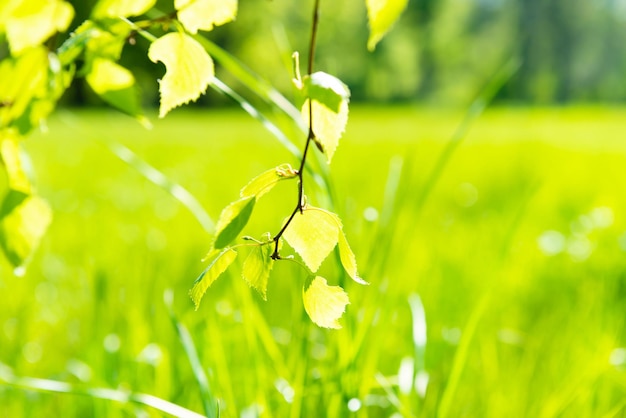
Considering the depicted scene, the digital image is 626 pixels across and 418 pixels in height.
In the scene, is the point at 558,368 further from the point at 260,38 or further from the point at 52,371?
the point at 260,38

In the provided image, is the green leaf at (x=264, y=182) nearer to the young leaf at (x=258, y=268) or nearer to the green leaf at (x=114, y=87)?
the young leaf at (x=258, y=268)

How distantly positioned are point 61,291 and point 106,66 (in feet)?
5.55

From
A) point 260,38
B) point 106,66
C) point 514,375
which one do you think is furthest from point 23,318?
point 260,38

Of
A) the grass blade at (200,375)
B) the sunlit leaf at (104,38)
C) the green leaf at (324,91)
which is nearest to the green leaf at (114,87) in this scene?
the sunlit leaf at (104,38)

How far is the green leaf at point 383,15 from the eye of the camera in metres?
0.44

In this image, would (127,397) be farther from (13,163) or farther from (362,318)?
(13,163)

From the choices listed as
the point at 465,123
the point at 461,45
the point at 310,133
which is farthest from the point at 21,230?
the point at 461,45

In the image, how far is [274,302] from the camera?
1895mm

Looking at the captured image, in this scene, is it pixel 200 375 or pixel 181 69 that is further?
pixel 200 375

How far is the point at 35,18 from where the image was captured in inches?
18.6

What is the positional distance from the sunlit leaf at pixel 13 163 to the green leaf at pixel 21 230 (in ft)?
0.05

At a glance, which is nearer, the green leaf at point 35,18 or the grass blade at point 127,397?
the green leaf at point 35,18

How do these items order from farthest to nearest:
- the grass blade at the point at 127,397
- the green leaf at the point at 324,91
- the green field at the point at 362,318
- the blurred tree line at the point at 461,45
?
the blurred tree line at the point at 461,45 → the green field at the point at 362,318 → the grass blade at the point at 127,397 → the green leaf at the point at 324,91

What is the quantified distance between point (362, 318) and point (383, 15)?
0.59 meters
